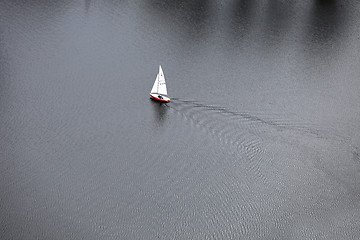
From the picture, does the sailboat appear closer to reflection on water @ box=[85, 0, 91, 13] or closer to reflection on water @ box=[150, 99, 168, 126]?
reflection on water @ box=[150, 99, 168, 126]

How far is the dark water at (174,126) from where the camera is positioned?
19.7 metres

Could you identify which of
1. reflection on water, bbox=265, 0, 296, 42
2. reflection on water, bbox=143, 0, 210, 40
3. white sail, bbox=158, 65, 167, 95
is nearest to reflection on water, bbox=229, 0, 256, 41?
reflection on water, bbox=265, 0, 296, 42

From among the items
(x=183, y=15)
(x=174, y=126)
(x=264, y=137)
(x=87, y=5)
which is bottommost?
(x=264, y=137)

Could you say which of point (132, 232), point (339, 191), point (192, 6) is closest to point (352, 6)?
point (192, 6)

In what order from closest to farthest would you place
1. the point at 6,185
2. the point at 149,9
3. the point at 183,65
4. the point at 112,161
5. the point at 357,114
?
the point at 6,185 < the point at 112,161 < the point at 357,114 < the point at 183,65 < the point at 149,9

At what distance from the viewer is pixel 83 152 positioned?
880 inches

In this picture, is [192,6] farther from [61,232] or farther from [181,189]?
[61,232]

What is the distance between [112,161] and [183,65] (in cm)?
945

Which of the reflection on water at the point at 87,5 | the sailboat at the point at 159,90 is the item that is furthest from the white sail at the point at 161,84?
the reflection on water at the point at 87,5

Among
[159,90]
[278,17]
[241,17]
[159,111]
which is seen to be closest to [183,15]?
[241,17]

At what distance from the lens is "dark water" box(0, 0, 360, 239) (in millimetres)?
19719

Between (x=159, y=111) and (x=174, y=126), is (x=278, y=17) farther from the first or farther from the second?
(x=174, y=126)

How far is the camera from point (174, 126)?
79.5ft

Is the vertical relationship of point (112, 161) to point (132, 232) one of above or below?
above
